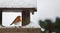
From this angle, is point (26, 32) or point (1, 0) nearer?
point (26, 32)

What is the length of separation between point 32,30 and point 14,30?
3.1 inches

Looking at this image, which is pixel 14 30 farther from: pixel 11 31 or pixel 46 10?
pixel 46 10

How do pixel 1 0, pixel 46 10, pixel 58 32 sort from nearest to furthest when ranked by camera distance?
pixel 1 0, pixel 58 32, pixel 46 10

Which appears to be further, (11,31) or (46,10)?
(46,10)

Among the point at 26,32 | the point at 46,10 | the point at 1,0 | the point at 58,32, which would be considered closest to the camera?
the point at 26,32

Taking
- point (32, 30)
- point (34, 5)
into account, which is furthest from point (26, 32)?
point (34, 5)

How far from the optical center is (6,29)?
0.64m

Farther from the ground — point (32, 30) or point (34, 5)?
point (34, 5)

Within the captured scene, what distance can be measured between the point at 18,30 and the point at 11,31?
1.2 inches

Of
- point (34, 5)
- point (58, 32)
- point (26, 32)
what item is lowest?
point (58, 32)

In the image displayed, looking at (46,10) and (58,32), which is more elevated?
(46,10)

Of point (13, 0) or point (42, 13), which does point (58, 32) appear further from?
point (13, 0)

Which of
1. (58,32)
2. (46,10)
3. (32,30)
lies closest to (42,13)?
(46,10)

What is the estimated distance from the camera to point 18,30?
0.64m
